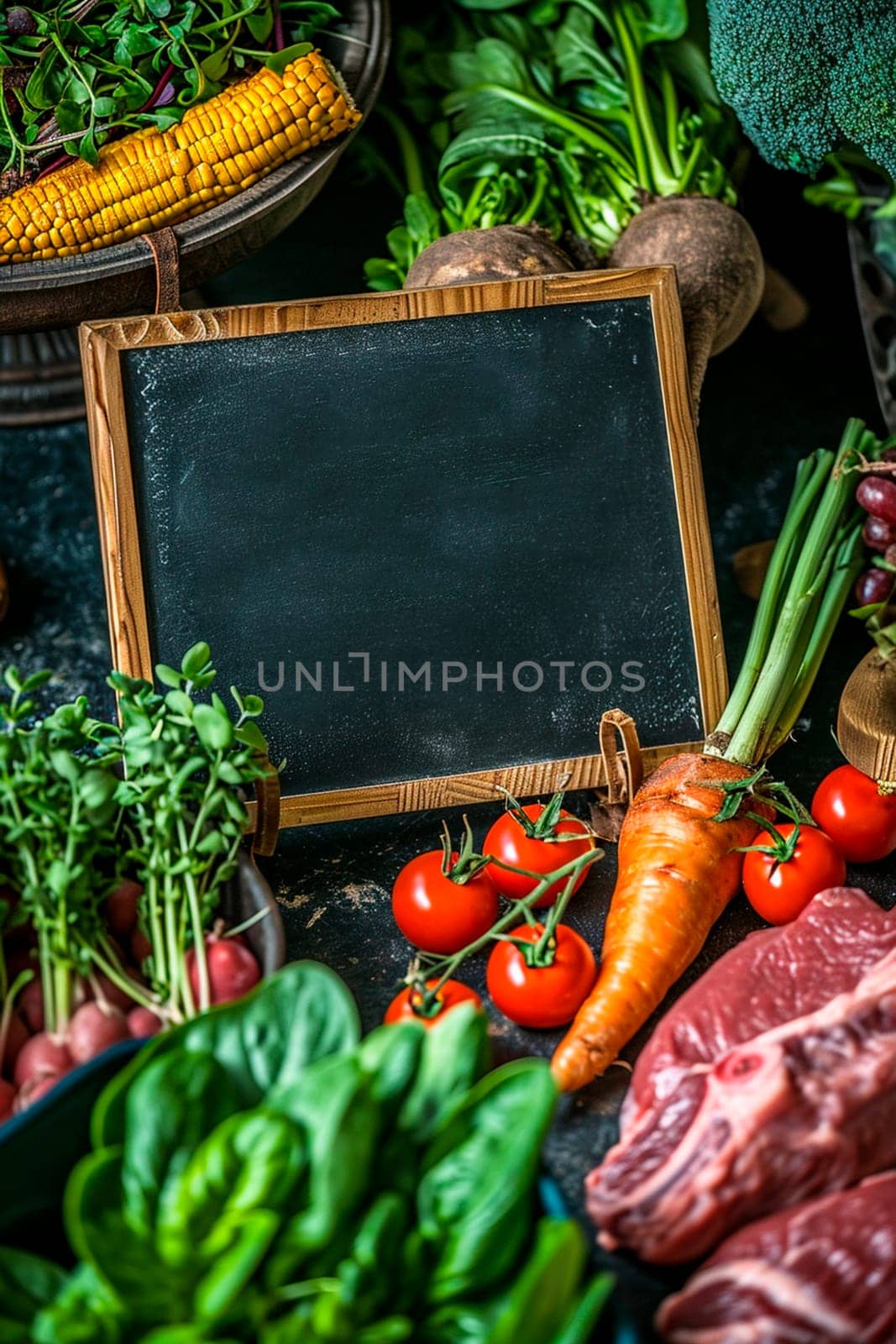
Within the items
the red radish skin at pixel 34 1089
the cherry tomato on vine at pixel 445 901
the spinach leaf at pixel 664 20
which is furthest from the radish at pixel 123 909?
the spinach leaf at pixel 664 20

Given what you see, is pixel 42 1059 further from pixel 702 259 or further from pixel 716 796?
pixel 702 259

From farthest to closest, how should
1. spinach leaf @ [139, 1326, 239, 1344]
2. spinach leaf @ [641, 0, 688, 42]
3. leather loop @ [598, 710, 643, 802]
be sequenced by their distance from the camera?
spinach leaf @ [641, 0, 688, 42] → leather loop @ [598, 710, 643, 802] → spinach leaf @ [139, 1326, 239, 1344]

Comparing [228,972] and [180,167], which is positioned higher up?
[180,167]

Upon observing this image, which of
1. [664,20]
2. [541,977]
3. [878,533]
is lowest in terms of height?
[541,977]

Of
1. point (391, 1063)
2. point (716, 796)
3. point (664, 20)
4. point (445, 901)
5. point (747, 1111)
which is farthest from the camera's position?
point (664, 20)

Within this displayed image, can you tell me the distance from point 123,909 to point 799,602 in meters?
0.97

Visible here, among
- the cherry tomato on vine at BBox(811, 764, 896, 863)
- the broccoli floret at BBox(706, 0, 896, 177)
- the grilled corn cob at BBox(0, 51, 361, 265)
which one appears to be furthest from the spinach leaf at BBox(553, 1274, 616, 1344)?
the broccoli floret at BBox(706, 0, 896, 177)

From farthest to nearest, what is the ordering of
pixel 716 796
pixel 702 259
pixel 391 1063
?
pixel 702 259, pixel 716 796, pixel 391 1063

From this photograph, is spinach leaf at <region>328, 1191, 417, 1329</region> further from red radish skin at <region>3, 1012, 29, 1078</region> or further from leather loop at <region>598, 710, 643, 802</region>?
leather loop at <region>598, 710, 643, 802</region>

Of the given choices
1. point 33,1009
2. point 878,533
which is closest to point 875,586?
point 878,533

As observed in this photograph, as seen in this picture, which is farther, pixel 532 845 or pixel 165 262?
pixel 165 262

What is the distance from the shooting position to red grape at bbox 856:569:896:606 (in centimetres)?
170

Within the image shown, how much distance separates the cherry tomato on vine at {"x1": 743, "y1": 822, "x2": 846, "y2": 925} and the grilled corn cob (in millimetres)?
1125

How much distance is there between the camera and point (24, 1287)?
0.83m
